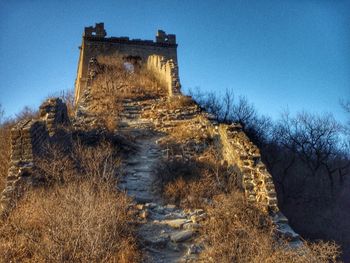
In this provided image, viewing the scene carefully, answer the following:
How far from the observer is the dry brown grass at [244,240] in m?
4.60

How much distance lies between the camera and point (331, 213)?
15.9m

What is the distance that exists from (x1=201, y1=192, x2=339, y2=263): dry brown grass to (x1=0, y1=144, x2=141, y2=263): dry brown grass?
115 cm

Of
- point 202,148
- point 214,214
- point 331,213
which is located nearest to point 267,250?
point 214,214

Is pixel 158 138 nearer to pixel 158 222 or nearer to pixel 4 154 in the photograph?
pixel 4 154

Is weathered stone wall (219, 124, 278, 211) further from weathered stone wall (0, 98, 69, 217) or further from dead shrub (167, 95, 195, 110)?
dead shrub (167, 95, 195, 110)

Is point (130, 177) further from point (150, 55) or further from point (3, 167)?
point (150, 55)

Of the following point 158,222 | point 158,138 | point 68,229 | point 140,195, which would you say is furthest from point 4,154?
point 158,138

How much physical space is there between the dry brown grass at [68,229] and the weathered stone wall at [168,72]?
832cm

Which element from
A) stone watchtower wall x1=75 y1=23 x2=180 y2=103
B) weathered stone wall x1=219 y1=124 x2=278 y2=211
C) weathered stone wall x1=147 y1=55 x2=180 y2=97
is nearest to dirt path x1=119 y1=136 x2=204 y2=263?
weathered stone wall x1=219 y1=124 x2=278 y2=211

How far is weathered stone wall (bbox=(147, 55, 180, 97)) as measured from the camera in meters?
13.9

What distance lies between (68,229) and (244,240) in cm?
234

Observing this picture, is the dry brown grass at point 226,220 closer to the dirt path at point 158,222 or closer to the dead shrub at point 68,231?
the dirt path at point 158,222

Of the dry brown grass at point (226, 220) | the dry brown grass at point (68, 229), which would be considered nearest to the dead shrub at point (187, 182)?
the dry brown grass at point (226, 220)

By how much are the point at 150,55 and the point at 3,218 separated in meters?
14.8
